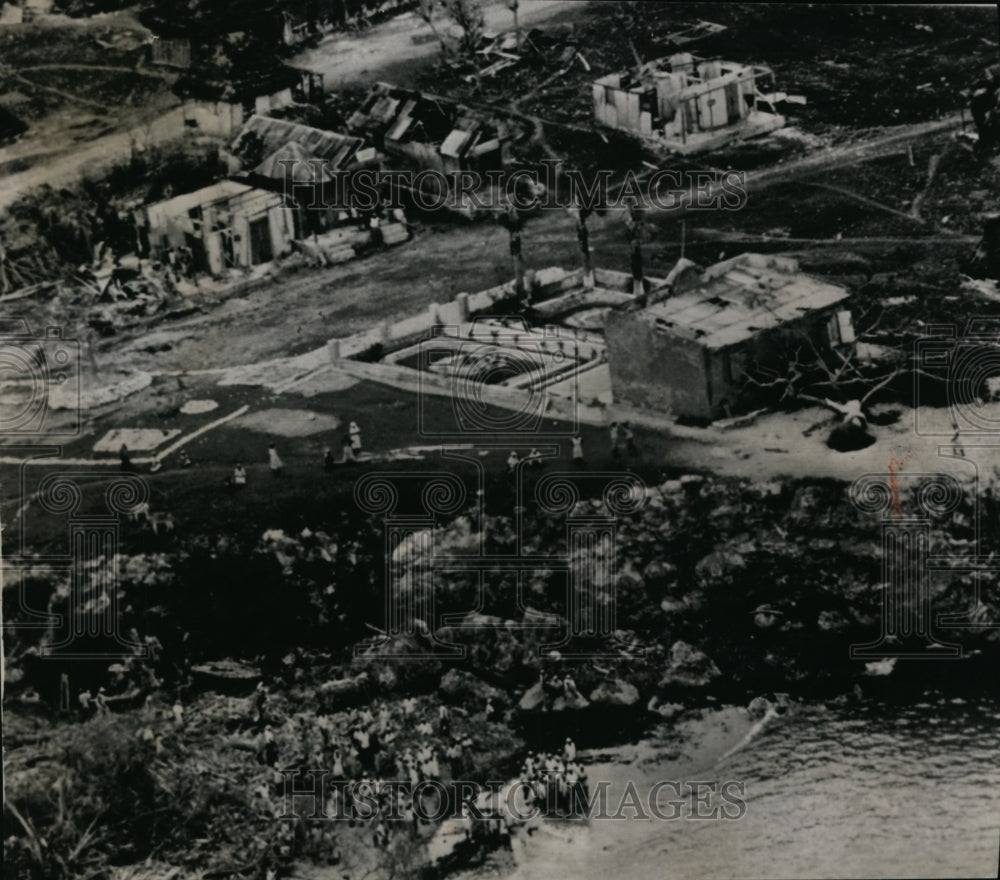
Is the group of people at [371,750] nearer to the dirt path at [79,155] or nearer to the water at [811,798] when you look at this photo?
the water at [811,798]

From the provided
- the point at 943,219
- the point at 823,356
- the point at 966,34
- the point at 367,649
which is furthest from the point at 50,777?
the point at 966,34

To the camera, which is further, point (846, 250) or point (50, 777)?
point (846, 250)

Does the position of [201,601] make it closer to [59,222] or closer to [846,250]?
[59,222]

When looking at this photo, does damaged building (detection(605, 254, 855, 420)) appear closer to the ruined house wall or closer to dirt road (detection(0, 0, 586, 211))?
the ruined house wall

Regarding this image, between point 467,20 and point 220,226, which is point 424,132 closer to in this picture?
point 467,20

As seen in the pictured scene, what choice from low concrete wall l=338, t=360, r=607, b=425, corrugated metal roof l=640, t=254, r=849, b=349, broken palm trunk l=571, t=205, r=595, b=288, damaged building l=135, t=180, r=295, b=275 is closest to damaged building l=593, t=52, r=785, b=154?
broken palm trunk l=571, t=205, r=595, b=288

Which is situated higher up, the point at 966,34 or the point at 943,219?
the point at 966,34

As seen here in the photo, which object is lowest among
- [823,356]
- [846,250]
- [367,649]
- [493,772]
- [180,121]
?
[493,772]

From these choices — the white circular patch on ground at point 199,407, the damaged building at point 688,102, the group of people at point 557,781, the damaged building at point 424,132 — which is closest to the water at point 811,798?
the group of people at point 557,781
